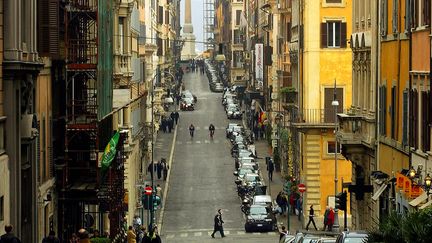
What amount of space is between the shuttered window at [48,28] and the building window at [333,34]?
30.8 meters

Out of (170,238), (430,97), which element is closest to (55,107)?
(430,97)

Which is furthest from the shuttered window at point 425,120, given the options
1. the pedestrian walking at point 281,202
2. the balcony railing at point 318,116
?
the pedestrian walking at point 281,202

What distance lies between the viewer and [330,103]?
239 feet

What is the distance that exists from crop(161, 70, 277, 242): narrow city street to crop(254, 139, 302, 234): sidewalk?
6.56 ft

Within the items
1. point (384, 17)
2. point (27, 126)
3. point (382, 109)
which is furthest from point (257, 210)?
point (27, 126)

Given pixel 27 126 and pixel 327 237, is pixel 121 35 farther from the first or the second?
pixel 27 126

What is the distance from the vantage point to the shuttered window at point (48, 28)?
4153cm

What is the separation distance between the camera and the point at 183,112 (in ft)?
Answer: 469

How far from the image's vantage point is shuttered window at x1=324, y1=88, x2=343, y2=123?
7175 centimetres

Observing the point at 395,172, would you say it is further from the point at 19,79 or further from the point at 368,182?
the point at 19,79

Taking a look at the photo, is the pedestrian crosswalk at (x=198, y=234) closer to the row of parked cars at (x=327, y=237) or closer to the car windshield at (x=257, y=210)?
the car windshield at (x=257, y=210)

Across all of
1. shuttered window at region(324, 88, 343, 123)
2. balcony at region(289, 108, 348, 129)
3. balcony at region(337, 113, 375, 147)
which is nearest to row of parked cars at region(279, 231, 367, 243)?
balcony at region(337, 113, 375, 147)

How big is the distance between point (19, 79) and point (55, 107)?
1168 centimetres

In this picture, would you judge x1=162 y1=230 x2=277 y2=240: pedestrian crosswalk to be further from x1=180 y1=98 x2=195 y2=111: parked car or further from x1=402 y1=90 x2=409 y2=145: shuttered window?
x1=180 y1=98 x2=195 y2=111: parked car
